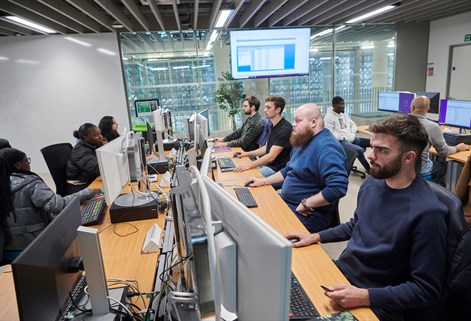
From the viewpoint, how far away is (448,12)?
261 inches

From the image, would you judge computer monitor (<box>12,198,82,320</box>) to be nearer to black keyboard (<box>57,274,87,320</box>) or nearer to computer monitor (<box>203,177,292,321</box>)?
black keyboard (<box>57,274,87,320</box>)

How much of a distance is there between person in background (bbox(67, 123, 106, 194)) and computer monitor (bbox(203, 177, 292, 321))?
8.31 feet

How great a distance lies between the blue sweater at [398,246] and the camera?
4.09 ft

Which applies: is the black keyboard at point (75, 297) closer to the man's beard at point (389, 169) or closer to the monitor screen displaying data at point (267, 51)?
the man's beard at point (389, 169)

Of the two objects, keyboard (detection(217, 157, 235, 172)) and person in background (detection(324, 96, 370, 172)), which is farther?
person in background (detection(324, 96, 370, 172))

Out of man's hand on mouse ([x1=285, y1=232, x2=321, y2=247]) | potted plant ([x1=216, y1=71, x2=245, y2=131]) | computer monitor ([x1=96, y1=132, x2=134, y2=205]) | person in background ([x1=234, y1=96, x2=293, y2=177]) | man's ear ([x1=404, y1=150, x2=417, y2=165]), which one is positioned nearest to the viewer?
man's ear ([x1=404, y1=150, x2=417, y2=165])

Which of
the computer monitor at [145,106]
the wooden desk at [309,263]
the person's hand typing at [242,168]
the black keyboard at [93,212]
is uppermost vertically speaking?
the computer monitor at [145,106]

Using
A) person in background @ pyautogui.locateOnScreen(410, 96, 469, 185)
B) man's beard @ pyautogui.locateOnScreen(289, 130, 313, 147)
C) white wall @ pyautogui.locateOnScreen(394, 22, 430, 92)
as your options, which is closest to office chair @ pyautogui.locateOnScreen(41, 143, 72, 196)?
man's beard @ pyautogui.locateOnScreen(289, 130, 313, 147)

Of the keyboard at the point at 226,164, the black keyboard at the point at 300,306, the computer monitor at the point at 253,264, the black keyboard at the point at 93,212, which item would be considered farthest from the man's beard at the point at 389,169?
the keyboard at the point at 226,164

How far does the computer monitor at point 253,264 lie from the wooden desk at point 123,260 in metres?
0.66

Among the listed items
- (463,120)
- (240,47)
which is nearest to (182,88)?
(240,47)

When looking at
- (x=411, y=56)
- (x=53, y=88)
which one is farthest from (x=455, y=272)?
(x=411, y=56)

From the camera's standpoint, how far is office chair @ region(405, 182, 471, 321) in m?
1.23

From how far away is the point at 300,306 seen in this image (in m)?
1.24
